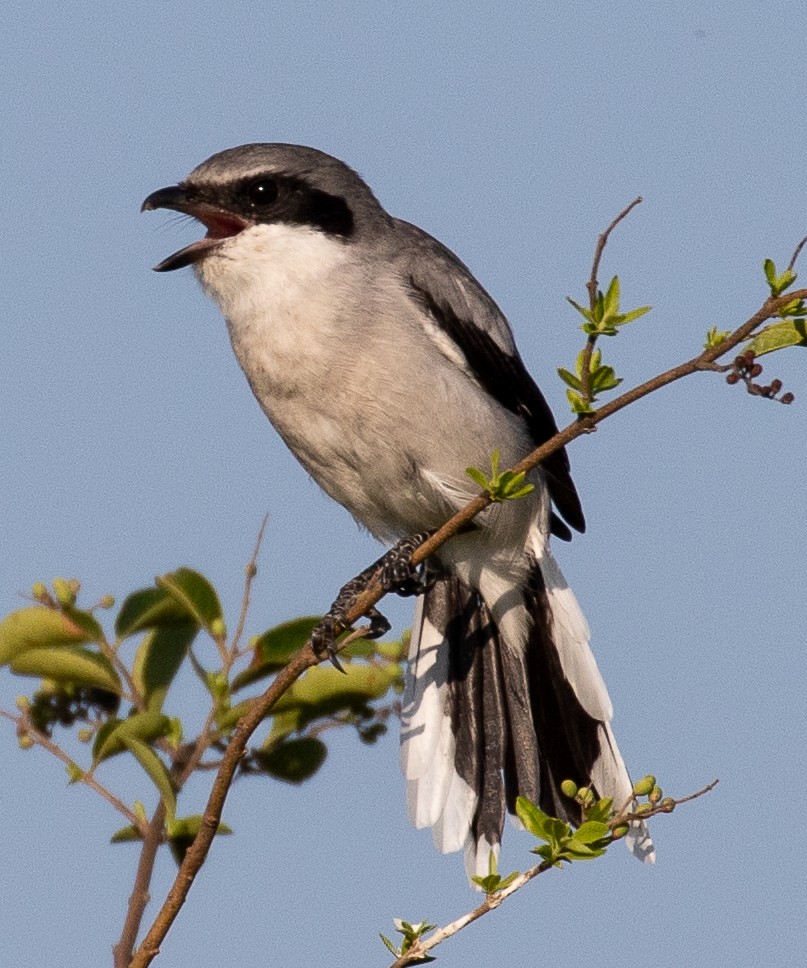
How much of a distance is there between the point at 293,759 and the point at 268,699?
44cm

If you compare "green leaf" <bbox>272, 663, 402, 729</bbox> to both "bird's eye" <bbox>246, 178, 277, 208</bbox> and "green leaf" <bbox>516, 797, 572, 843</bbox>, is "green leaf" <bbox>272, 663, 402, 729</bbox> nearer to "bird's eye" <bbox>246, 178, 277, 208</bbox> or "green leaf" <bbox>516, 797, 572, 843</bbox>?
"green leaf" <bbox>516, 797, 572, 843</bbox>

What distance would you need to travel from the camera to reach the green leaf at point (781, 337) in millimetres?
2828

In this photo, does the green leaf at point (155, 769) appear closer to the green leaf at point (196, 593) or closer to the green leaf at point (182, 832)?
the green leaf at point (182, 832)

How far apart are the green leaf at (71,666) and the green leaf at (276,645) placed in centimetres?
30

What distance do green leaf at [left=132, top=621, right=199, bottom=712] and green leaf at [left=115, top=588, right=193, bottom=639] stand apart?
3 centimetres

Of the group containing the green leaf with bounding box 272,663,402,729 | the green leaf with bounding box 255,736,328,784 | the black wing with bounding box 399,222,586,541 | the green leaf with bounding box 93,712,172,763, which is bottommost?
the green leaf with bounding box 255,736,328,784

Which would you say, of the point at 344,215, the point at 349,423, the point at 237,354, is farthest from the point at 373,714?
the point at 344,215

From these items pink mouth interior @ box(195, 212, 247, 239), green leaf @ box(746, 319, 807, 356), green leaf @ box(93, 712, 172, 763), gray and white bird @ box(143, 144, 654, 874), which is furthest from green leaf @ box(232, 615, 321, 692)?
pink mouth interior @ box(195, 212, 247, 239)

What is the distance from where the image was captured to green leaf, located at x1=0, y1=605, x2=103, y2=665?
10.7ft

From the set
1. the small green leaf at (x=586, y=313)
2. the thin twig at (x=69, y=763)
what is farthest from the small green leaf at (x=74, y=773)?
the small green leaf at (x=586, y=313)

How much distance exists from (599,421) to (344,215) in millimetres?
2537

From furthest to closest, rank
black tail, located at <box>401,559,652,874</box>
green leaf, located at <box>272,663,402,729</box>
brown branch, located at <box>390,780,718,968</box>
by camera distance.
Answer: black tail, located at <box>401,559,652,874</box>
green leaf, located at <box>272,663,402,729</box>
brown branch, located at <box>390,780,718,968</box>

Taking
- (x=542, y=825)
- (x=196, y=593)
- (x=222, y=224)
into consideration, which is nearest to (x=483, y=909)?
(x=542, y=825)

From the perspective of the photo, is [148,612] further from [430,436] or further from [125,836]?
[430,436]
